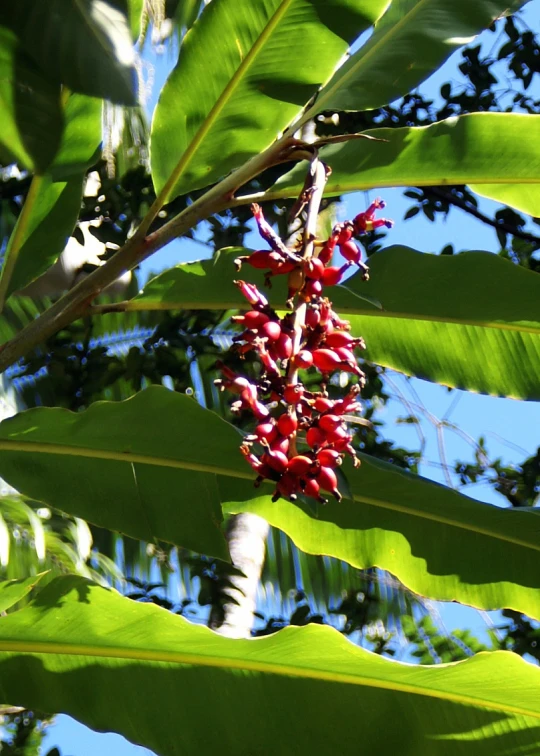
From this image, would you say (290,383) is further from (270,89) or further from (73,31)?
(270,89)

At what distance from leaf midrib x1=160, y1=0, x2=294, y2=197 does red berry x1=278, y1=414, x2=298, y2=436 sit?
0.72 metres

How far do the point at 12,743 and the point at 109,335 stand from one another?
197 cm

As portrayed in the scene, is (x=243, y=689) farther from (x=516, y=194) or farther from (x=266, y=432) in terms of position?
(x=516, y=194)

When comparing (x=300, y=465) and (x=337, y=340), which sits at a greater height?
(x=337, y=340)

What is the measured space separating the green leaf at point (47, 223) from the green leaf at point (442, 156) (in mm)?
395

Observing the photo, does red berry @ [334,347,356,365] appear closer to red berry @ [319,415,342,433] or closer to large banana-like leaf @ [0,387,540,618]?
red berry @ [319,415,342,433]

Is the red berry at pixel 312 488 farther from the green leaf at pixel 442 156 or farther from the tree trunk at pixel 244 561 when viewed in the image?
the tree trunk at pixel 244 561

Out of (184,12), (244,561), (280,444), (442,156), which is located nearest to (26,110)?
(442,156)

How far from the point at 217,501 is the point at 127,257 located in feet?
1.56

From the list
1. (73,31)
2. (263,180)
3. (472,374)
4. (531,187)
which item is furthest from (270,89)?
(263,180)

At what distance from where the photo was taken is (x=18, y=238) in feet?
5.52

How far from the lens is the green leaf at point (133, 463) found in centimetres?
158

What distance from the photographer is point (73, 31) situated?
1.18 meters

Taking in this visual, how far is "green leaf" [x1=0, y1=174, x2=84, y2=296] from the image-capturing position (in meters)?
1.68
